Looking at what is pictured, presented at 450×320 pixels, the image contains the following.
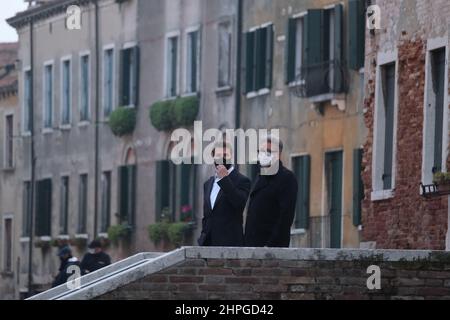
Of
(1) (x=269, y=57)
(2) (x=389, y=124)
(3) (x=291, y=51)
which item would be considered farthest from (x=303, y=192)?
(2) (x=389, y=124)

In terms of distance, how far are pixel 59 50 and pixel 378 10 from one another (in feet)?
100

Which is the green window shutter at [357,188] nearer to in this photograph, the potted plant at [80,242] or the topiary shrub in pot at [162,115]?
the topiary shrub in pot at [162,115]

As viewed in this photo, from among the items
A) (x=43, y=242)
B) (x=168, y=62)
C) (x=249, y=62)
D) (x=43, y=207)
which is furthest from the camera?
(x=43, y=207)

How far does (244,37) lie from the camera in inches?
1967

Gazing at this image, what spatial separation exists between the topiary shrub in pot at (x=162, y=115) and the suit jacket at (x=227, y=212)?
30.2 meters

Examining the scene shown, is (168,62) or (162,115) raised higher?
(168,62)

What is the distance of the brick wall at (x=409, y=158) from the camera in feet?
98.9

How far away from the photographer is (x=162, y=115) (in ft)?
178

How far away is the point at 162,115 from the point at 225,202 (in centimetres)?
3079

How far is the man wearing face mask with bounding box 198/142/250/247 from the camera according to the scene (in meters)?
23.2

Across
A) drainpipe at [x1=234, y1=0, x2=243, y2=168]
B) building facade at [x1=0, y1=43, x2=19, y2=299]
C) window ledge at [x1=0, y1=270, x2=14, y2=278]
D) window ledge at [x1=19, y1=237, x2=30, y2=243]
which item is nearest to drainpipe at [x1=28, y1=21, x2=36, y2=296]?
A: window ledge at [x1=19, y1=237, x2=30, y2=243]

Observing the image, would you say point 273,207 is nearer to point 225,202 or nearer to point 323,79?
point 225,202

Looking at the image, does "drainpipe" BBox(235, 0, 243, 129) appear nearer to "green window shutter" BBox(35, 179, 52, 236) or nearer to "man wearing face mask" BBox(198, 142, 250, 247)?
"green window shutter" BBox(35, 179, 52, 236)

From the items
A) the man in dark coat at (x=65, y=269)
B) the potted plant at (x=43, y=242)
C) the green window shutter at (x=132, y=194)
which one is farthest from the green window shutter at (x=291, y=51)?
the potted plant at (x=43, y=242)
